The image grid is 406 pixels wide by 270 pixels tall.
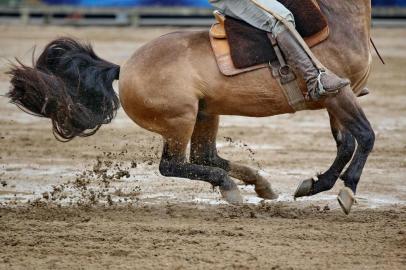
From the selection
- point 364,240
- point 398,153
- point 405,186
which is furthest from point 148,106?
point 398,153

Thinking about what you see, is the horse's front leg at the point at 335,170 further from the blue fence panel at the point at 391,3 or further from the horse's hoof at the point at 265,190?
the blue fence panel at the point at 391,3

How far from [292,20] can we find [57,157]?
423cm

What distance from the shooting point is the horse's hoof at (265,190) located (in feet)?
26.0

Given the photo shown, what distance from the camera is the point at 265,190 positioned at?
→ 7.94m

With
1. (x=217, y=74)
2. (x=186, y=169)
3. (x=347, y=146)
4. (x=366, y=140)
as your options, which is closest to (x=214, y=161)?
(x=186, y=169)

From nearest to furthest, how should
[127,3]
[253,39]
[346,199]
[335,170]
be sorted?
[346,199]
[253,39]
[335,170]
[127,3]

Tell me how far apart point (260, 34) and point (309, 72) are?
556 mm

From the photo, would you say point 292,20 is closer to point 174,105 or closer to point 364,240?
point 174,105

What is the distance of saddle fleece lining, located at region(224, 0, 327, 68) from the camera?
7074 millimetres

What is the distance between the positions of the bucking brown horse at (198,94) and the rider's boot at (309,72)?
11 cm

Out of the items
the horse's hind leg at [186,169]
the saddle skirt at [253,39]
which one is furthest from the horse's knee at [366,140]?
the horse's hind leg at [186,169]

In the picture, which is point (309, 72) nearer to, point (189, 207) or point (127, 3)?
point (189, 207)

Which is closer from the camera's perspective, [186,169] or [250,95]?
[250,95]

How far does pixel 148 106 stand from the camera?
7.24 meters
